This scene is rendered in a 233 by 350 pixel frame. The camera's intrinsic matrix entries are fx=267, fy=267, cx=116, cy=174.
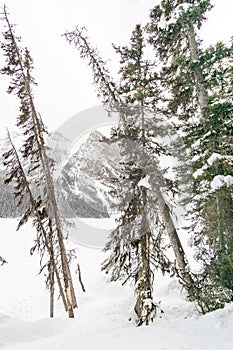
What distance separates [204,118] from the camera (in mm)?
8297

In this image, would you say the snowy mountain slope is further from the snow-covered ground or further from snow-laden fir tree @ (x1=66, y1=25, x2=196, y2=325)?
snow-laden fir tree @ (x1=66, y1=25, x2=196, y2=325)

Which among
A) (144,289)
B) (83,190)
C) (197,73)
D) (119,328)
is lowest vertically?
(119,328)

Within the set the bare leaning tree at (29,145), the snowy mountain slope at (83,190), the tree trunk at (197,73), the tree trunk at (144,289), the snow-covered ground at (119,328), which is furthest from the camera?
the snowy mountain slope at (83,190)

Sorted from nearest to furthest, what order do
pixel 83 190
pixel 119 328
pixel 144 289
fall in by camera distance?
pixel 144 289 < pixel 119 328 < pixel 83 190

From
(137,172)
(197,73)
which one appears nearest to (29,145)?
(137,172)

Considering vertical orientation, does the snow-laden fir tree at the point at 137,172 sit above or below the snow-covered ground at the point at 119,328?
above

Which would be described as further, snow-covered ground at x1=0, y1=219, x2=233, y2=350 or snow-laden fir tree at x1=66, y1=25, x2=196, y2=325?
snow-laden fir tree at x1=66, y1=25, x2=196, y2=325

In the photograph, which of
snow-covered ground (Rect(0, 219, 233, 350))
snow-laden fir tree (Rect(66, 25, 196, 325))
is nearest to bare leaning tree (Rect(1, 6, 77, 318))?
snow-covered ground (Rect(0, 219, 233, 350))

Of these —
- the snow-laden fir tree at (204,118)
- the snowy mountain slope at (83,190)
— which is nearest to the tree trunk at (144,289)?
the snow-laden fir tree at (204,118)

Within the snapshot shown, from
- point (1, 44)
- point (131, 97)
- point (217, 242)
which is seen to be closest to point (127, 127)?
point (131, 97)

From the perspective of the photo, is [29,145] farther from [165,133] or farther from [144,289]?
[144,289]

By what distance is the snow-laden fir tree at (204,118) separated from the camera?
7379 millimetres

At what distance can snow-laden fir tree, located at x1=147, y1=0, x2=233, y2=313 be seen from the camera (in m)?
7.38

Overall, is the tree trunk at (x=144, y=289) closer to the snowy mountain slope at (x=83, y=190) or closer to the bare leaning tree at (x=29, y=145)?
the bare leaning tree at (x=29, y=145)
